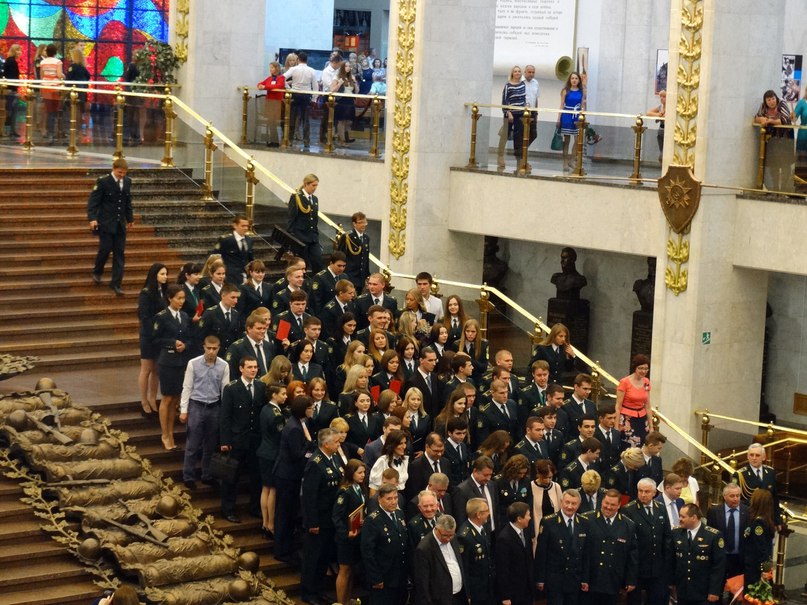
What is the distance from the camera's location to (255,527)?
15508 mm

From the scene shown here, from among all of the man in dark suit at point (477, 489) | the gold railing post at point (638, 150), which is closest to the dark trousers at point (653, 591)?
the man in dark suit at point (477, 489)

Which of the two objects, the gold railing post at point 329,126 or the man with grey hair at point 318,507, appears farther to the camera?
the gold railing post at point 329,126

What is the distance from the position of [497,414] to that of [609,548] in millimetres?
2291

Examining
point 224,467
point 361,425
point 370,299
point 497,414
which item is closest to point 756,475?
point 497,414

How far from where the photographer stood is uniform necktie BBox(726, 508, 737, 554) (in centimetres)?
1487

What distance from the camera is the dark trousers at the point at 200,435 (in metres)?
15.5

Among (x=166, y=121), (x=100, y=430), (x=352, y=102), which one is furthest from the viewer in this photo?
(x=352, y=102)

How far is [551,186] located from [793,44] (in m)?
5.63

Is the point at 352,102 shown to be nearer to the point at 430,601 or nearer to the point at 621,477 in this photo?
the point at 621,477

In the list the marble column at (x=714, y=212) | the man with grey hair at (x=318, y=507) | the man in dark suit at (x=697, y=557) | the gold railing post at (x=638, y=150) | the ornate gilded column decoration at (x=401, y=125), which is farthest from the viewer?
the ornate gilded column decoration at (x=401, y=125)

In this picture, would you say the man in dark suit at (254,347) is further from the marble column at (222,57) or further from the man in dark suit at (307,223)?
the marble column at (222,57)

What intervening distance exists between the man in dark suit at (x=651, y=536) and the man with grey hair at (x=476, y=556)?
4.20 feet

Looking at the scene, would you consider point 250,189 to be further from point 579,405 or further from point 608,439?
point 608,439

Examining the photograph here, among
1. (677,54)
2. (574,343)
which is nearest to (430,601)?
(677,54)
